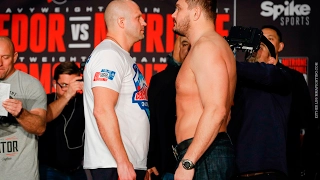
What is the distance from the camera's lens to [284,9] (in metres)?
5.32

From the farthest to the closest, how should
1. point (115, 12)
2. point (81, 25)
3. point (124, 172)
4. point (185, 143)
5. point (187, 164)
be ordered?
1. point (81, 25)
2. point (115, 12)
3. point (124, 172)
4. point (185, 143)
5. point (187, 164)

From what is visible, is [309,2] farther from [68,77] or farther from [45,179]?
[45,179]

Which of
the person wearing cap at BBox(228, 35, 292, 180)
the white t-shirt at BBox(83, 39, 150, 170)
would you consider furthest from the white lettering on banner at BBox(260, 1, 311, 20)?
the white t-shirt at BBox(83, 39, 150, 170)

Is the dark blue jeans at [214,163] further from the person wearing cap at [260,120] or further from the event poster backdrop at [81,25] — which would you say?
the event poster backdrop at [81,25]

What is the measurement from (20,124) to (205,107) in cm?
131

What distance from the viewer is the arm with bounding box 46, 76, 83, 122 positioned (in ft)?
13.5

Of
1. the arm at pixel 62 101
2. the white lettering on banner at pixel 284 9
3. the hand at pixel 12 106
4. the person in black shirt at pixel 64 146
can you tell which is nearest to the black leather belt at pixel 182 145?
the hand at pixel 12 106

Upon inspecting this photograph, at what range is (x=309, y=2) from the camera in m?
5.29

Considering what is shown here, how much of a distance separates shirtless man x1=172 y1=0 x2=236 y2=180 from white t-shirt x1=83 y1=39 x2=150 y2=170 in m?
0.33

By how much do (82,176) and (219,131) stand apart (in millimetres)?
1759

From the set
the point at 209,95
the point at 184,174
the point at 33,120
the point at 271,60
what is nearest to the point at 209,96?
the point at 209,95

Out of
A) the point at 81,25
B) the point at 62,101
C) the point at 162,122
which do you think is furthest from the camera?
the point at 81,25

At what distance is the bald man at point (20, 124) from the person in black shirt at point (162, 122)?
2.34 ft

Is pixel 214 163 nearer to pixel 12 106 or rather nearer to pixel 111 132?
pixel 111 132
